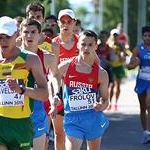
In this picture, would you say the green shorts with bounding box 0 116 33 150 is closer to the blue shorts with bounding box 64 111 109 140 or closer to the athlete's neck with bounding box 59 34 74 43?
the blue shorts with bounding box 64 111 109 140

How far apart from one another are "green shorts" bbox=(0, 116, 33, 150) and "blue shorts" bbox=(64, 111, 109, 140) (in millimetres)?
1222

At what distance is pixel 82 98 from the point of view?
754 centimetres

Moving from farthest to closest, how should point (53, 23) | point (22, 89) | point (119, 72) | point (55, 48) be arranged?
point (119, 72) < point (53, 23) < point (55, 48) < point (22, 89)

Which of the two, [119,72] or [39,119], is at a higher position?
[39,119]

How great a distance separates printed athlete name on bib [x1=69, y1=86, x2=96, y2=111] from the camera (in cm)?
753

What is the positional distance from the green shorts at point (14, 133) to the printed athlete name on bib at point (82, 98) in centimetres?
143

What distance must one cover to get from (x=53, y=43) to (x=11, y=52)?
2.69 m

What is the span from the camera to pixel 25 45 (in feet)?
24.3

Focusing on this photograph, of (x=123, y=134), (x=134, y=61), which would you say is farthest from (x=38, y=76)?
(x=123, y=134)

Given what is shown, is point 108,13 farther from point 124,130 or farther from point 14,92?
point 14,92

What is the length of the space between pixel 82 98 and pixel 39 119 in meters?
0.52

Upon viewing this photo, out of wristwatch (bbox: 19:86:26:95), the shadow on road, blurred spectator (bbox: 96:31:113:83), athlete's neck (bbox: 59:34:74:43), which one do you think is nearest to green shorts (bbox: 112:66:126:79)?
blurred spectator (bbox: 96:31:113:83)

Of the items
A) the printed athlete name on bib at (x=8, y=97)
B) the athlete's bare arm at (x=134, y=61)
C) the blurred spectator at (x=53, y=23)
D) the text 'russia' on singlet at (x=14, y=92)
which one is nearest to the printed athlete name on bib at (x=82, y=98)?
the text 'russia' on singlet at (x=14, y=92)

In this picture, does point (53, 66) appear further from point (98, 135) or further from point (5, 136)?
point (5, 136)
